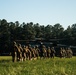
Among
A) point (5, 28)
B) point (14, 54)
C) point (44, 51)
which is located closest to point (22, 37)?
point (5, 28)

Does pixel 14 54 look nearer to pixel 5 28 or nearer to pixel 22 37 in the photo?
pixel 22 37

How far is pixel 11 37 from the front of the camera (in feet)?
413

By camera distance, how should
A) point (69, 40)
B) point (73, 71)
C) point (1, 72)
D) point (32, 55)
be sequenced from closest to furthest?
1. point (1, 72)
2. point (73, 71)
3. point (32, 55)
4. point (69, 40)

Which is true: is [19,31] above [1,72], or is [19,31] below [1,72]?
above

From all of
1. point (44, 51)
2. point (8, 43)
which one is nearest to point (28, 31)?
point (8, 43)

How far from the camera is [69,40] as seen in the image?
387 ft

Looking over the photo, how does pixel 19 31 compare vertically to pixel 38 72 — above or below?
above

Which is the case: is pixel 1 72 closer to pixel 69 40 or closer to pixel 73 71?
pixel 73 71

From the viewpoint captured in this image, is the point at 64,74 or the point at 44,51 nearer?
the point at 64,74

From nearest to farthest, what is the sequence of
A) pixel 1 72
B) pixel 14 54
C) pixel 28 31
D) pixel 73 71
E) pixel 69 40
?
pixel 1 72 → pixel 73 71 → pixel 14 54 → pixel 69 40 → pixel 28 31

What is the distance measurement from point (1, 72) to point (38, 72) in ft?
6.31

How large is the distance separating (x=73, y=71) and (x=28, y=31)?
11632 cm

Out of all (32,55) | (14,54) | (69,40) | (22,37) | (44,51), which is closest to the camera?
(14,54)

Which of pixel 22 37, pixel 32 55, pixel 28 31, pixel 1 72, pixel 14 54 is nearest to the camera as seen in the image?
pixel 1 72
